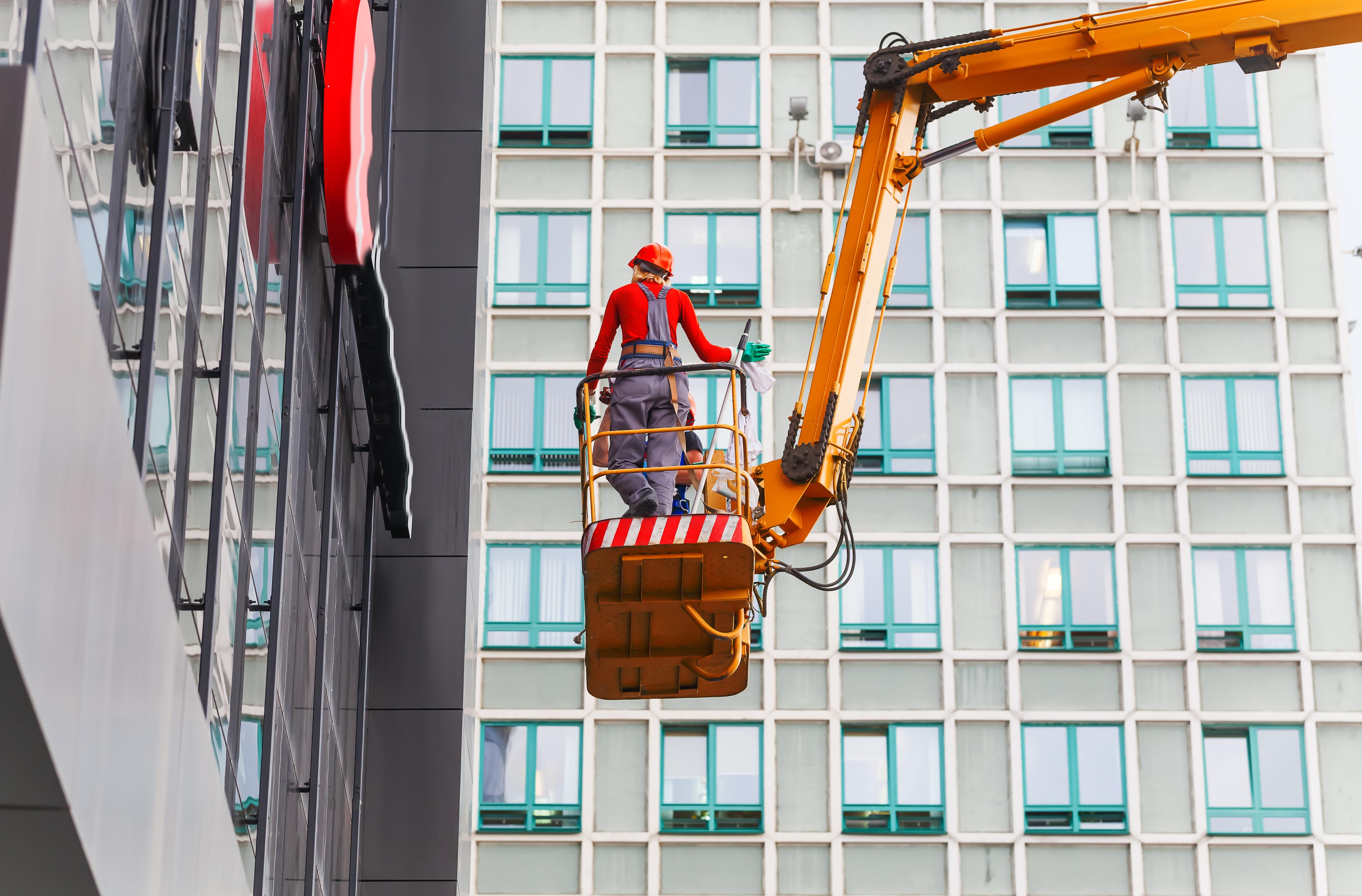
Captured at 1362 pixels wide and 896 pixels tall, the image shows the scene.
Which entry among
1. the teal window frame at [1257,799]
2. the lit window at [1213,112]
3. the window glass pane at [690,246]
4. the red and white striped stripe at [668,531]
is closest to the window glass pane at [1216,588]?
the teal window frame at [1257,799]

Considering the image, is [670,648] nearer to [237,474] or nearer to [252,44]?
[237,474]

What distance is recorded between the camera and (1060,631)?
28.6m

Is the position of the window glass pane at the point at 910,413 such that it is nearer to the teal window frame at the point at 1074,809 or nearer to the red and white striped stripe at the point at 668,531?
the teal window frame at the point at 1074,809

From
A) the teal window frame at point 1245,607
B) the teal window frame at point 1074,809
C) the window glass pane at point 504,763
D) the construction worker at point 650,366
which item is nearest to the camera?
the construction worker at point 650,366

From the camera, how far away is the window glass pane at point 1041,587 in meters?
28.7

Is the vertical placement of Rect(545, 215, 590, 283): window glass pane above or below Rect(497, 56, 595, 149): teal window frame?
below

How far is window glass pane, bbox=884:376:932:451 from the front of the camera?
97.1 ft

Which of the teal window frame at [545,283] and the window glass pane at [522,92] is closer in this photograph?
the teal window frame at [545,283]

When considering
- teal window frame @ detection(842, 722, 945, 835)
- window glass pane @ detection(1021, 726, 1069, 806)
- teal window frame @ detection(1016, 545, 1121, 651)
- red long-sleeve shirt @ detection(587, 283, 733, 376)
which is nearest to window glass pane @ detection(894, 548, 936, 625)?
teal window frame @ detection(1016, 545, 1121, 651)

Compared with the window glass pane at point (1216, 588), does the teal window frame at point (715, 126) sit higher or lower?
higher

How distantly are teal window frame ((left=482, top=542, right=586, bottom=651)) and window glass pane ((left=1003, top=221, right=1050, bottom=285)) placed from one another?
8999 mm

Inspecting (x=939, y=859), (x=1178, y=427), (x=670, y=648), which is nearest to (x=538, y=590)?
(x=939, y=859)

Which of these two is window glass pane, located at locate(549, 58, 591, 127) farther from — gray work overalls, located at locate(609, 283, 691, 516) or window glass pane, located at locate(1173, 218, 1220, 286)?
gray work overalls, located at locate(609, 283, 691, 516)

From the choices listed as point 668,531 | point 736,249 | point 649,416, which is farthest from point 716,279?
point 668,531
